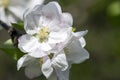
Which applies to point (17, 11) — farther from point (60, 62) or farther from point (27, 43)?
point (60, 62)

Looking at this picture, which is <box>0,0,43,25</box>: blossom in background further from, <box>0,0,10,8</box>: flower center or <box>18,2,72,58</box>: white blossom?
<box>18,2,72,58</box>: white blossom

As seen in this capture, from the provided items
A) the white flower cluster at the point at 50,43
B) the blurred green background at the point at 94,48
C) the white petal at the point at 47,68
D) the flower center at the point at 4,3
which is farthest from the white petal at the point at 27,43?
the blurred green background at the point at 94,48

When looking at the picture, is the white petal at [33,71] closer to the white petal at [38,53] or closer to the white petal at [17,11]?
the white petal at [38,53]

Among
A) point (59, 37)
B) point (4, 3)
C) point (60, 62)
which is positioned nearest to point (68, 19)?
point (59, 37)

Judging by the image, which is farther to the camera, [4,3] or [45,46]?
[4,3]

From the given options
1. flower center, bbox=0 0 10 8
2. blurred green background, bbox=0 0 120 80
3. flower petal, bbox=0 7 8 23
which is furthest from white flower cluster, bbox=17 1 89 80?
blurred green background, bbox=0 0 120 80

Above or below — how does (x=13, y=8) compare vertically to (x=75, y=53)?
below

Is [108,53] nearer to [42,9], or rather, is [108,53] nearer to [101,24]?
[101,24]
